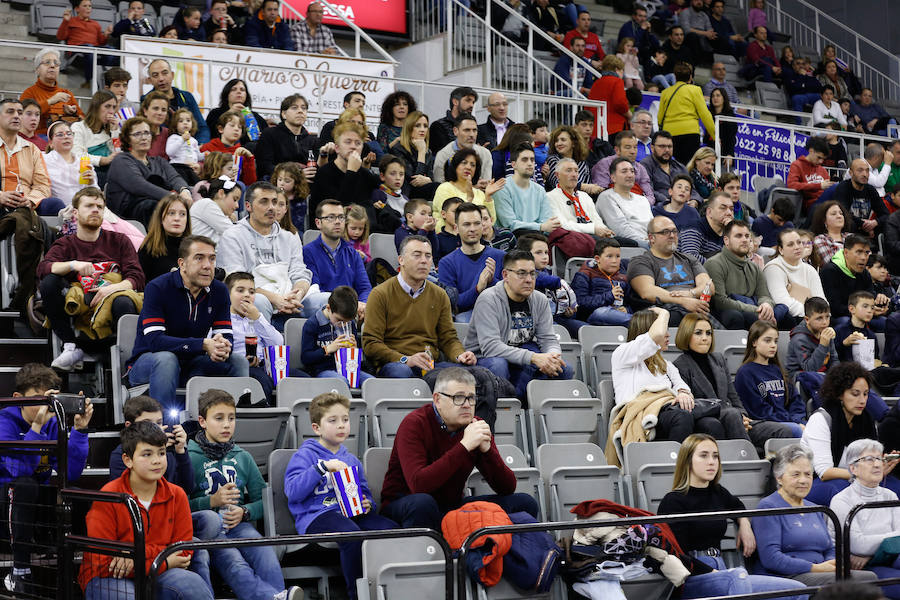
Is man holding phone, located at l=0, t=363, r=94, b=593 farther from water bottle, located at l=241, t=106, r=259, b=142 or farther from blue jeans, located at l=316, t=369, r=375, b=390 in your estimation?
water bottle, located at l=241, t=106, r=259, b=142

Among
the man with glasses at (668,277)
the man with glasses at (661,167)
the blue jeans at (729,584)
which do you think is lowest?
the blue jeans at (729,584)

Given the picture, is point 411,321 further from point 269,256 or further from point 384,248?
point 384,248

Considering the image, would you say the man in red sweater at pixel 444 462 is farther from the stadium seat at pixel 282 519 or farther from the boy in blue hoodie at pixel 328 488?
the stadium seat at pixel 282 519

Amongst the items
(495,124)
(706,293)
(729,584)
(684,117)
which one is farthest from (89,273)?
(684,117)

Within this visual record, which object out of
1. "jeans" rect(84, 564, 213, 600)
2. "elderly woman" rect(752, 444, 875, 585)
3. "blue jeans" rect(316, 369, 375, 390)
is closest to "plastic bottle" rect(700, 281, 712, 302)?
"elderly woman" rect(752, 444, 875, 585)

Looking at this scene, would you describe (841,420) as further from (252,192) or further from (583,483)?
(252,192)

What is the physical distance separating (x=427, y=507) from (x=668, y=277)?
13.1 feet

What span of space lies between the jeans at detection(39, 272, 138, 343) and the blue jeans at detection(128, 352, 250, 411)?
538 mm

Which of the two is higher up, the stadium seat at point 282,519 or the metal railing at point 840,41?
the metal railing at point 840,41

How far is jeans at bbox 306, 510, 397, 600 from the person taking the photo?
5.55m

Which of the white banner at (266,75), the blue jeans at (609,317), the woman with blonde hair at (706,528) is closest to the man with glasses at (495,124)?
the white banner at (266,75)

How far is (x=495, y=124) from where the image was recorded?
1162cm

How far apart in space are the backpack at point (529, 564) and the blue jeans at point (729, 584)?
0.77 meters

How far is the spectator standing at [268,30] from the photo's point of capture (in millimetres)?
12805
